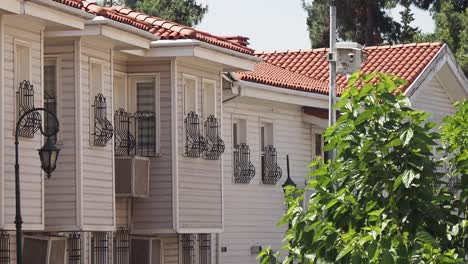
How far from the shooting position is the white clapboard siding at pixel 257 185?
3625cm

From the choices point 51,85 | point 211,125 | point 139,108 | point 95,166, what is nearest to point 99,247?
point 95,166

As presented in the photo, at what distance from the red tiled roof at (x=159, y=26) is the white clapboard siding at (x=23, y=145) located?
218cm

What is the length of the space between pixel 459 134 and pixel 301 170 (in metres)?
27.0

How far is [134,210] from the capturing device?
101 ft

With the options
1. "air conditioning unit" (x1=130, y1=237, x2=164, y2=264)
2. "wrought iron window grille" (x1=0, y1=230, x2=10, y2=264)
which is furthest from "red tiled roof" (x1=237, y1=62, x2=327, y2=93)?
"wrought iron window grille" (x1=0, y1=230, x2=10, y2=264)

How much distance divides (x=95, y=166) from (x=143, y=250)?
382cm

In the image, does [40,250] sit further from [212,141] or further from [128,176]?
[212,141]

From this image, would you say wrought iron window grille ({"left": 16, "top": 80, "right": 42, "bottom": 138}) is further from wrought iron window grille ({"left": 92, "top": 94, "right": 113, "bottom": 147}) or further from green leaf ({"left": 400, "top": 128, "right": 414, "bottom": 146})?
green leaf ({"left": 400, "top": 128, "right": 414, "bottom": 146})

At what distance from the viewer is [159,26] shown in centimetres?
3166

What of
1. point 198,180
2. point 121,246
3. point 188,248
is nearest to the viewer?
point 121,246

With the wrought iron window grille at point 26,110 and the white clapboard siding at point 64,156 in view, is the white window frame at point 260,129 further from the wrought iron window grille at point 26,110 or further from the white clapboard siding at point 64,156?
the wrought iron window grille at point 26,110

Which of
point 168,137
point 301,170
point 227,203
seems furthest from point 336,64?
point 301,170

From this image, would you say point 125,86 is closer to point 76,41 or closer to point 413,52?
point 76,41

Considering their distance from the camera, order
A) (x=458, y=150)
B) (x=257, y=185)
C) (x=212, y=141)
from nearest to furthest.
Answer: (x=458, y=150)
(x=212, y=141)
(x=257, y=185)
